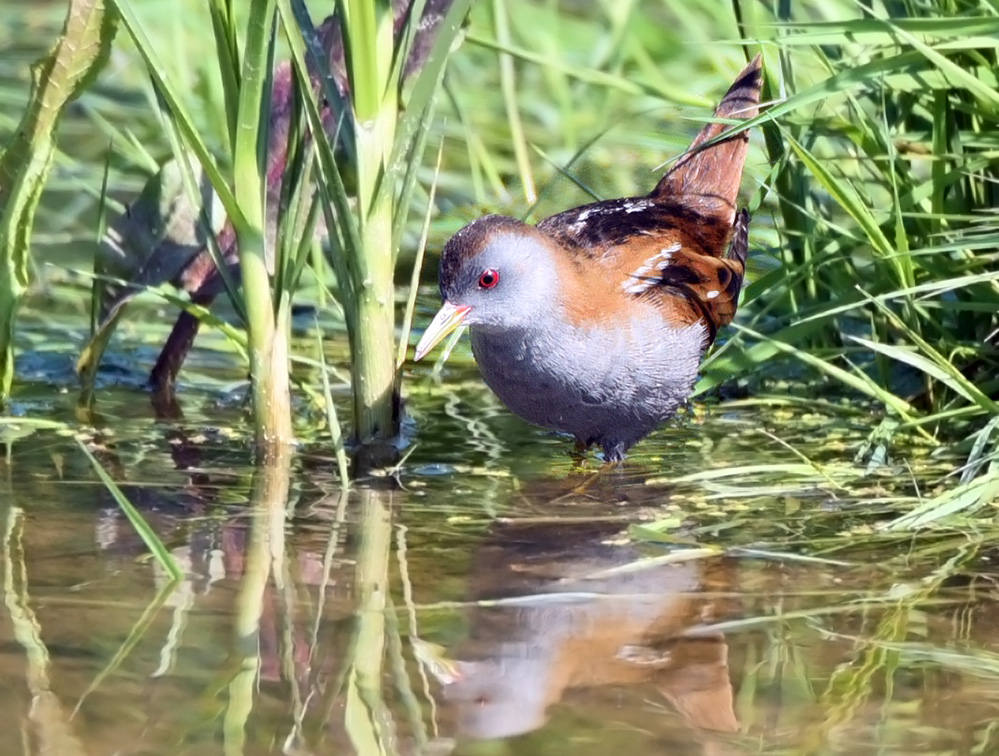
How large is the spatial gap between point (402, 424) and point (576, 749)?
1676 millimetres

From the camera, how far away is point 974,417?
339 centimetres

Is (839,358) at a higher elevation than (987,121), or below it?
below

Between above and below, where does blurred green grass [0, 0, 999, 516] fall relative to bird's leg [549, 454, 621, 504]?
above

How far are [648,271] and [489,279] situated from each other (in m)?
0.56

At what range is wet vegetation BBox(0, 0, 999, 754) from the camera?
2.09m

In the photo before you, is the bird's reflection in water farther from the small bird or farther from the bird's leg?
the small bird

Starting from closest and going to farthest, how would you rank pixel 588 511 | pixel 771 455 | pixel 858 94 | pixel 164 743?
pixel 164 743 → pixel 588 511 → pixel 771 455 → pixel 858 94

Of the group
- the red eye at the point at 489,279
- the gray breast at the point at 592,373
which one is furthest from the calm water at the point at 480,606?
the red eye at the point at 489,279

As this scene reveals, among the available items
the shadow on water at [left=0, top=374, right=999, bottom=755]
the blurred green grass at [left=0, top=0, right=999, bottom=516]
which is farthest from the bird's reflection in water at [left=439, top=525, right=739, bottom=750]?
the blurred green grass at [left=0, top=0, right=999, bottom=516]

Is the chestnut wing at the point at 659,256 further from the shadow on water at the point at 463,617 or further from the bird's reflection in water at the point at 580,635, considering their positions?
the bird's reflection in water at the point at 580,635

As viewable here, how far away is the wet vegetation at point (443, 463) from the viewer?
2088 mm

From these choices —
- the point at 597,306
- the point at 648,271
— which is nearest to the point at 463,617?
the point at 597,306

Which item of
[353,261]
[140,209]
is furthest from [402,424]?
[140,209]

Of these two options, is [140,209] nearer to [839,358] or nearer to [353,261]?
[353,261]
